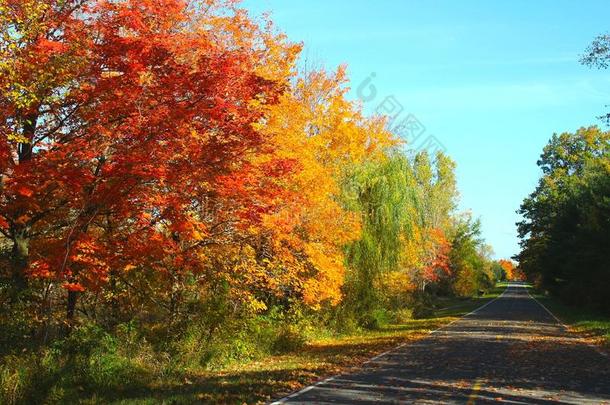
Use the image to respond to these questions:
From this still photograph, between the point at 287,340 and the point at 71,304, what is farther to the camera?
the point at 287,340

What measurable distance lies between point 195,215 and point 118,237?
A: 305 centimetres

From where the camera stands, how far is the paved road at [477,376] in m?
10.2

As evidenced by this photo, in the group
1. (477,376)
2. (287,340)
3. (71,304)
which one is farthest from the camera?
(287,340)

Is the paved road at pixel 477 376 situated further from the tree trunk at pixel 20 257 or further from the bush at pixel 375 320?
the bush at pixel 375 320

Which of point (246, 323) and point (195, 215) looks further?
point (246, 323)

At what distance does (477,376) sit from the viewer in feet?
42.3

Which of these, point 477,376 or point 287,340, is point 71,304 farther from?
point 477,376

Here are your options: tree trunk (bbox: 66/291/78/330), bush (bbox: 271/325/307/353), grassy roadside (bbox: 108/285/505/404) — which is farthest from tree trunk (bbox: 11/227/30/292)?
bush (bbox: 271/325/307/353)

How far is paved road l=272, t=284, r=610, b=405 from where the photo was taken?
401 inches

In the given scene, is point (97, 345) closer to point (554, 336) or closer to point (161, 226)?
point (161, 226)

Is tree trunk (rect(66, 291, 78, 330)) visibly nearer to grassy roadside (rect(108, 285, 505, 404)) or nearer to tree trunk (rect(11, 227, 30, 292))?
tree trunk (rect(11, 227, 30, 292))

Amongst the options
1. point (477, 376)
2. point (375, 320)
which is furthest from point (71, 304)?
point (375, 320)

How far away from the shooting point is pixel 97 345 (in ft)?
40.7

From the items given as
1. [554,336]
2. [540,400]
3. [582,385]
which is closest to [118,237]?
[540,400]
